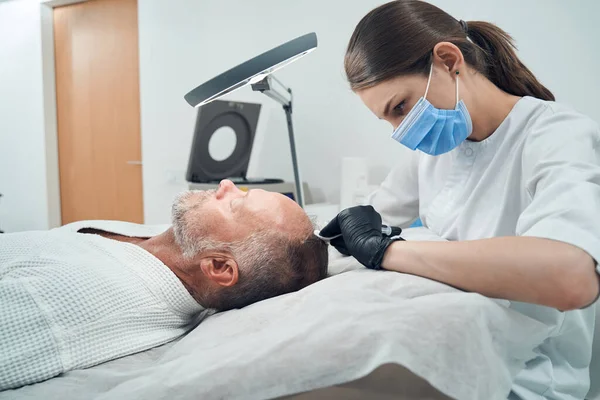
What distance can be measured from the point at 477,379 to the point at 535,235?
0.84 ft

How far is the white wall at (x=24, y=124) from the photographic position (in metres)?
3.90

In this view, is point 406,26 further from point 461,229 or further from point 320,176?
point 320,176

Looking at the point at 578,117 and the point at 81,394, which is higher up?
the point at 578,117

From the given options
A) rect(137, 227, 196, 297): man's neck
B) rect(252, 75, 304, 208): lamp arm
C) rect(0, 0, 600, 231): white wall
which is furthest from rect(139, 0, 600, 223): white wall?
rect(137, 227, 196, 297): man's neck

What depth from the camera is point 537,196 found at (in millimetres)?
843

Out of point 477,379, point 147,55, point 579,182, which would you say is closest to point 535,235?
point 579,182

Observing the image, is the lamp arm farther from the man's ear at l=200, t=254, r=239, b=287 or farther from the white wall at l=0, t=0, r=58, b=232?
the white wall at l=0, t=0, r=58, b=232

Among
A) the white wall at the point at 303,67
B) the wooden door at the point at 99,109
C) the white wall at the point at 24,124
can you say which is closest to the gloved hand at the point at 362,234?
the white wall at the point at 303,67

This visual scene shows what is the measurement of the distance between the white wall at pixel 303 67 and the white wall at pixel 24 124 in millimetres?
1198

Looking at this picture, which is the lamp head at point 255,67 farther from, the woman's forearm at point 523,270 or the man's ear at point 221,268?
the woman's forearm at point 523,270

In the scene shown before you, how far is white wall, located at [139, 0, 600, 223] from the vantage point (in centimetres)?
206

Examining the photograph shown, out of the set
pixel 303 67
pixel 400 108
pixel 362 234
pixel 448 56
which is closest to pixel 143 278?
pixel 362 234

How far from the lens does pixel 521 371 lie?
851mm

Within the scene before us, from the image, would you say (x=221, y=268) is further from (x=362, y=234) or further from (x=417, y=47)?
(x=417, y=47)
